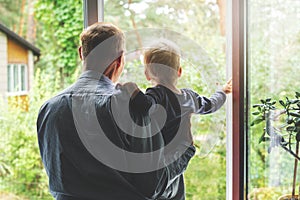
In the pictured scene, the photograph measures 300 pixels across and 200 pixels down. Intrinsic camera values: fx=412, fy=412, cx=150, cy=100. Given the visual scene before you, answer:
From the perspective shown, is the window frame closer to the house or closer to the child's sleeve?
the child's sleeve

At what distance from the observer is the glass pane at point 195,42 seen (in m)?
1.89

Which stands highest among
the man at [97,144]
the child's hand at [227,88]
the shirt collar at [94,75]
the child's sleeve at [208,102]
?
the shirt collar at [94,75]

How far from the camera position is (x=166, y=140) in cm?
168

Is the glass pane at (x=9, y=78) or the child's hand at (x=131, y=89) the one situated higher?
the glass pane at (x=9, y=78)

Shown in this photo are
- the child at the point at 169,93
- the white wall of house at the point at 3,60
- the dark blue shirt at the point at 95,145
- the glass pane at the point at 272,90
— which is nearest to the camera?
the dark blue shirt at the point at 95,145

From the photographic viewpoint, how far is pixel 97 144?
1.47 meters

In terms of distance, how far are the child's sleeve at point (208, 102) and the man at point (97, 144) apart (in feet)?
1.07

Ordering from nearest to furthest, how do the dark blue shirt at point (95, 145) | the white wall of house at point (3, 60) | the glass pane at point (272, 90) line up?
the dark blue shirt at point (95, 145) < the glass pane at point (272, 90) < the white wall of house at point (3, 60)

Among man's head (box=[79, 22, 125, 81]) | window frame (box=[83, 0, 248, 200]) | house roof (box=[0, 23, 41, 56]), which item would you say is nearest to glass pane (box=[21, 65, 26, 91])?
house roof (box=[0, 23, 41, 56])

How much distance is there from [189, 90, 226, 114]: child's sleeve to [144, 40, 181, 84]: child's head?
128 mm

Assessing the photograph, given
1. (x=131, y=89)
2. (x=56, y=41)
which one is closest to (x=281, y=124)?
(x=131, y=89)

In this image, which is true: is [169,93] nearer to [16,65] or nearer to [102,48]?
[102,48]

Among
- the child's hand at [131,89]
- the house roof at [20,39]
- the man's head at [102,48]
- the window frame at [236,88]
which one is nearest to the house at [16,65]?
the house roof at [20,39]

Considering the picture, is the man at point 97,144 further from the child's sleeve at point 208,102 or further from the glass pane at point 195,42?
the glass pane at point 195,42
